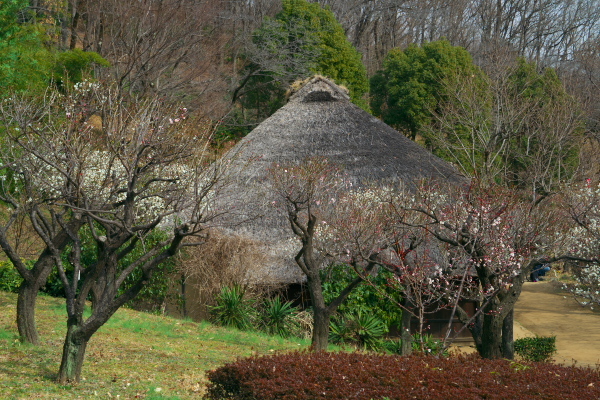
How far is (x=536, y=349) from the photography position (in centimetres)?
1592

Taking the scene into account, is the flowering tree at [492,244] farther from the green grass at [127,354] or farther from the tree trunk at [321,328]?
the green grass at [127,354]

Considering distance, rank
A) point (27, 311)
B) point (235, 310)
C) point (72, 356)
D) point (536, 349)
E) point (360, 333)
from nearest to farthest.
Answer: point (72, 356)
point (27, 311)
point (360, 333)
point (235, 310)
point (536, 349)

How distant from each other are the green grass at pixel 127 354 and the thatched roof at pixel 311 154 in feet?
9.73

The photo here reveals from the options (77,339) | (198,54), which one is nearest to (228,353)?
(77,339)

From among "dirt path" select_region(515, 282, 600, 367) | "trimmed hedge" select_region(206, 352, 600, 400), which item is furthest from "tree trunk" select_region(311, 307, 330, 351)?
"dirt path" select_region(515, 282, 600, 367)

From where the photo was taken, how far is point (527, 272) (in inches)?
417

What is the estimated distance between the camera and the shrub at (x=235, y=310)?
1565cm

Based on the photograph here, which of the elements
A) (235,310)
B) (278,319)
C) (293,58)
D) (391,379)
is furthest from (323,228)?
(293,58)

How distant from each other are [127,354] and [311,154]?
10380 millimetres

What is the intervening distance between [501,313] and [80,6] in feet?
81.6

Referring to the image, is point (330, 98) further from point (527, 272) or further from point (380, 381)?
point (380, 381)

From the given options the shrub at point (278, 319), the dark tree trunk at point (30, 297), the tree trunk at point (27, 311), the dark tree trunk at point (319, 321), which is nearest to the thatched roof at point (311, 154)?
the shrub at point (278, 319)

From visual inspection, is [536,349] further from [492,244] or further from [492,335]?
[492,335]

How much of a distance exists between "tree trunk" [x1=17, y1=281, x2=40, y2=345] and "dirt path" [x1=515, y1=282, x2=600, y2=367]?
1165 centimetres
